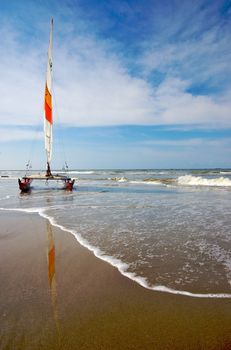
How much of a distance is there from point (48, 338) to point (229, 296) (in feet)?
7.29

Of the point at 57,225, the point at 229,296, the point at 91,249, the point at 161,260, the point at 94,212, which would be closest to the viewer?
the point at 229,296

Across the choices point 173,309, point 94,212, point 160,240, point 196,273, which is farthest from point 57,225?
point 173,309

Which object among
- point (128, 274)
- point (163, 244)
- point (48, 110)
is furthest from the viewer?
point (48, 110)

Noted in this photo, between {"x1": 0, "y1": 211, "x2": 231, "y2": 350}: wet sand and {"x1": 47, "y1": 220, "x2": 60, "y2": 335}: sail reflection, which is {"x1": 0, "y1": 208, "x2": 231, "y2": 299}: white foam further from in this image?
{"x1": 47, "y1": 220, "x2": 60, "y2": 335}: sail reflection

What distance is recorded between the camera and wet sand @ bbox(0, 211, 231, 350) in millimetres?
2633

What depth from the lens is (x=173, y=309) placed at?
3221mm

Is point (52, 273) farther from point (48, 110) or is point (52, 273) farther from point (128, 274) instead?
point (48, 110)

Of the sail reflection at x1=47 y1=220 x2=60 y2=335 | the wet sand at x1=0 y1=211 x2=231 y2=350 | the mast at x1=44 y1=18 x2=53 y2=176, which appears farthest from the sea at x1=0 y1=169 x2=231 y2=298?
the mast at x1=44 y1=18 x2=53 y2=176

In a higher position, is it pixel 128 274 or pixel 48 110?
pixel 48 110

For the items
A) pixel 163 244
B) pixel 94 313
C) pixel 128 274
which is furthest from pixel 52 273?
pixel 163 244

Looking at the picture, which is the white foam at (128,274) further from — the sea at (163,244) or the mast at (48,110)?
the mast at (48,110)

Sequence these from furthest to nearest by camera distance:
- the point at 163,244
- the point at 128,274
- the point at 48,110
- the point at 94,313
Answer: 1. the point at 48,110
2. the point at 163,244
3. the point at 128,274
4. the point at 94,313

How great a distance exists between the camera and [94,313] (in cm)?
313

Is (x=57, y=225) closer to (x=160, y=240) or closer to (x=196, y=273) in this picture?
Answer: (x=160, y=240)
